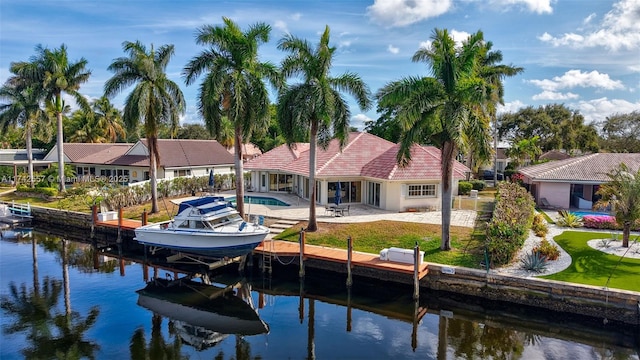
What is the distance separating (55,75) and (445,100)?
114ft

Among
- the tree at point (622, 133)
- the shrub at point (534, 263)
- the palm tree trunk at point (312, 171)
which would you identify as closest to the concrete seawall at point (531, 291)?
the shrub at point (534, 263)

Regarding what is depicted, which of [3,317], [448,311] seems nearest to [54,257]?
[3,317]

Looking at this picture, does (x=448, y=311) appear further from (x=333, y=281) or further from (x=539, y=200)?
(x=539, y=200)

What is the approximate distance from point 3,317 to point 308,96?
1672 centimetres

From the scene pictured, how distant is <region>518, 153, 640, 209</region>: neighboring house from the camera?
31828mm

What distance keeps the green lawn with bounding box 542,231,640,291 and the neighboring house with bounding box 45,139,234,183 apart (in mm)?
36267

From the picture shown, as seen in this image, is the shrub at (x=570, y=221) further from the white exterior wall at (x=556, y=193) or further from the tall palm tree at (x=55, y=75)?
the tall palm tree at (x=55, y=75)

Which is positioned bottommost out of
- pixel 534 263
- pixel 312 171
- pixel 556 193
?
pixel 534 263

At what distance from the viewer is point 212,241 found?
21.6 m

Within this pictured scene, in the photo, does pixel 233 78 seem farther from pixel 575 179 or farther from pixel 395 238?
pixel 575 179

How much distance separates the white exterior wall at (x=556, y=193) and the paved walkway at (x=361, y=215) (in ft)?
23.9

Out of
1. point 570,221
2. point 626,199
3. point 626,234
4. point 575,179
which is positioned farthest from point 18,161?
point 626,234

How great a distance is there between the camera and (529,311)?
1731cm

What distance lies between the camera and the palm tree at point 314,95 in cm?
2284
